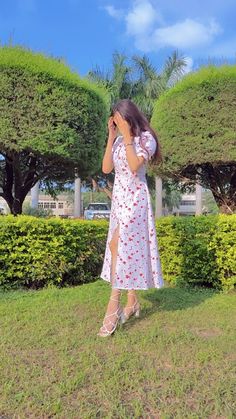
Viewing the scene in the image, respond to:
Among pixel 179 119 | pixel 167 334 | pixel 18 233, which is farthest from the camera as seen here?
pixel 179 119

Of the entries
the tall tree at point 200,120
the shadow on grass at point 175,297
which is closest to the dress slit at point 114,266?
the shadow on grass at point 175,297

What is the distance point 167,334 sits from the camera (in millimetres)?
3154

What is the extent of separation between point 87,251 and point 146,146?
2669 mm

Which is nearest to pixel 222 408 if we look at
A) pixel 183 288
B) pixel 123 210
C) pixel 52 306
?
pixel 123 210

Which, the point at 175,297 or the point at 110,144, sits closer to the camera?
the point at 110,144

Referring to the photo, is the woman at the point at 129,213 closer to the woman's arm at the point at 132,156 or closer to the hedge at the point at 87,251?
the woman's arm at the point at 132,156

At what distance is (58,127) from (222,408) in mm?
4558

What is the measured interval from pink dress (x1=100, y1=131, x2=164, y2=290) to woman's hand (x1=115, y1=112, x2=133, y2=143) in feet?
0.24

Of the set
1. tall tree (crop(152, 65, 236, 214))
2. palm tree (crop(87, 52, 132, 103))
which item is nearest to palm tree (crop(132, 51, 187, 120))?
palm tree (crop(87, 52, 132, 103))

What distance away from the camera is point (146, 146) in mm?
3180

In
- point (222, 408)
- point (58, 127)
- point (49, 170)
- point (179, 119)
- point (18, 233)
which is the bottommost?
point (222, 408)

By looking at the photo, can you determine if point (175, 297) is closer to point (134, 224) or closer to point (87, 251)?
point (87, 251)

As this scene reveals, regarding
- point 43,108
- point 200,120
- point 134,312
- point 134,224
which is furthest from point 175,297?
point 200,120

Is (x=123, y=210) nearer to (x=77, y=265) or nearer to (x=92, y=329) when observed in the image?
(x=92, y=329)
